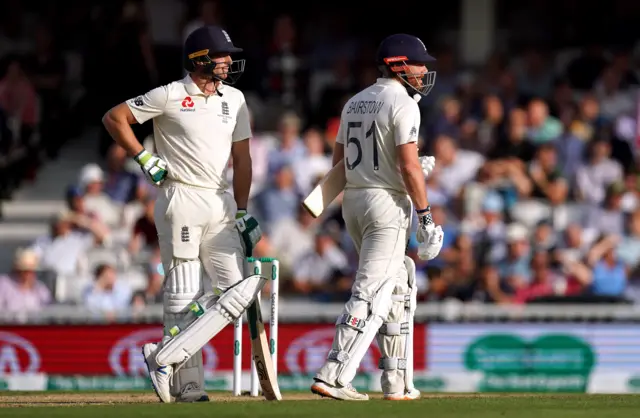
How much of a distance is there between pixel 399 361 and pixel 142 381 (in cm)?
505

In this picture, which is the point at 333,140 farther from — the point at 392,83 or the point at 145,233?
the point at 392,83

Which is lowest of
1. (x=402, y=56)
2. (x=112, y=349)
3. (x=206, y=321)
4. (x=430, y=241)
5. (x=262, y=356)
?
(x=112, y=349)

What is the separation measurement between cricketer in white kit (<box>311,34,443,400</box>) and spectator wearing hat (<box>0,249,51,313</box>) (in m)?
6.20

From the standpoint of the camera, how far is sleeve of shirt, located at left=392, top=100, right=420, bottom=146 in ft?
29.8

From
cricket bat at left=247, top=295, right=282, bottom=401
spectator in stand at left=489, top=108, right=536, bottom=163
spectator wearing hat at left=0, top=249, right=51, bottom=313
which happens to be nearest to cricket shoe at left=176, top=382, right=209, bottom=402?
cricket bat at left=247, top=295, right=282, bottom=401

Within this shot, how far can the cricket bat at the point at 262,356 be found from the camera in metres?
9.30

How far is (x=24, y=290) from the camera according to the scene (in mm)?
14930

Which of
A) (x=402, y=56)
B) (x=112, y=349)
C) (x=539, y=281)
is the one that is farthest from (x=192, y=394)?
(x=539, y=281)

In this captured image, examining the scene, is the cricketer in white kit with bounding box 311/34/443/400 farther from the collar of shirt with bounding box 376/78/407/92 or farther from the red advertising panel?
the red advertising panel

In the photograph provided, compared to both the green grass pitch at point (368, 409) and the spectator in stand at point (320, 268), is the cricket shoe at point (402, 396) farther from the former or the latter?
the spectator in stand at point (320, 268)

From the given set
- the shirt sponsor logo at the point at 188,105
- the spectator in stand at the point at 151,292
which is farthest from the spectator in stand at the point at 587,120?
the shirt sponsor logo at the point at 188,105

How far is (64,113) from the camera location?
63.1ft

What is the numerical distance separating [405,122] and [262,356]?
5.74 ft

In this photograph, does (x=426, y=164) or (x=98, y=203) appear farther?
(x=98, y=203)
